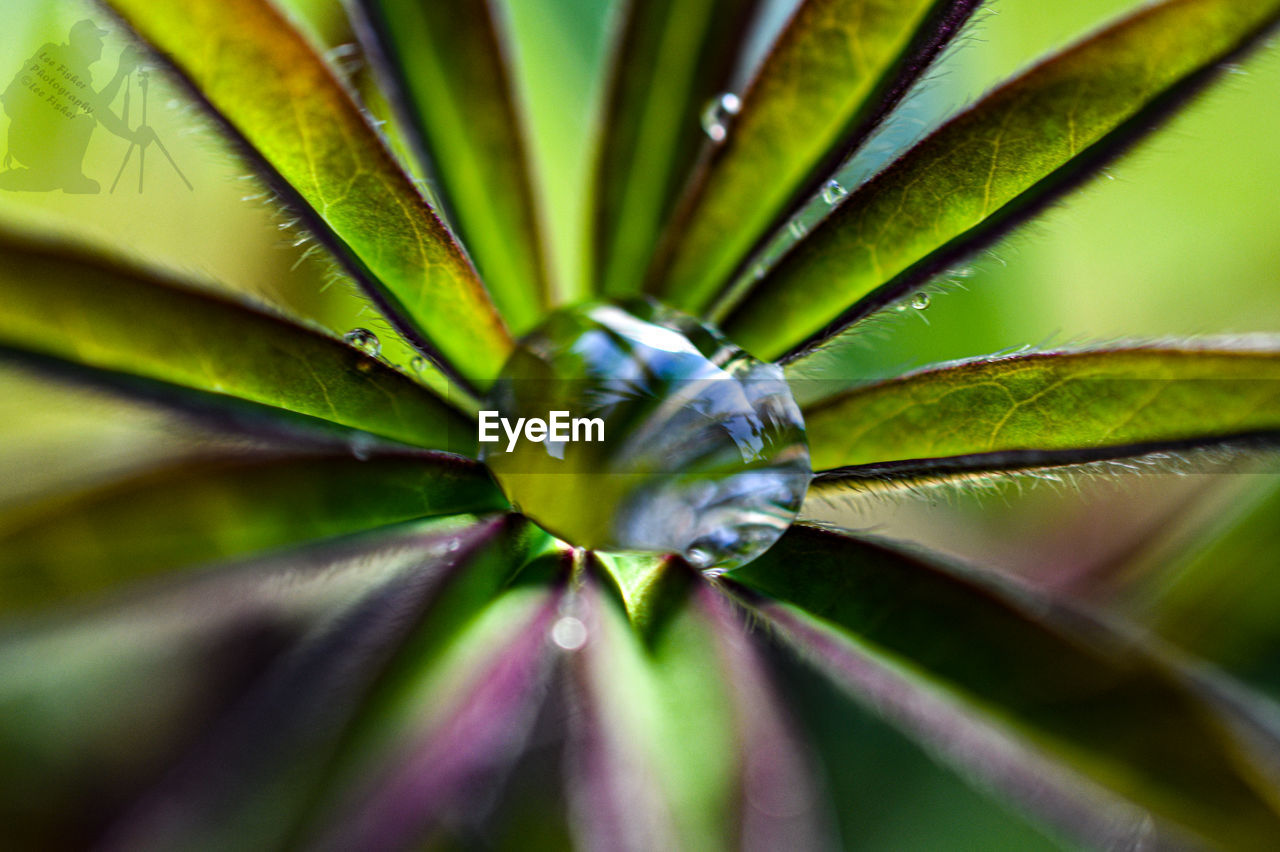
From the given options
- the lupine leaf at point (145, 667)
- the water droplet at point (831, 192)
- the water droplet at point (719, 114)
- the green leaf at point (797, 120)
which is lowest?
the lupine leaf at point (145, 667)

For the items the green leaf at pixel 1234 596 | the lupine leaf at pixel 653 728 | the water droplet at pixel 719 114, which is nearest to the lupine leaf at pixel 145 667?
the lupine leaf at pixel 653 728

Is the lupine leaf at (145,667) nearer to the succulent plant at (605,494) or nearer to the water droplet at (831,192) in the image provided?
the succulent plant at (605,494)

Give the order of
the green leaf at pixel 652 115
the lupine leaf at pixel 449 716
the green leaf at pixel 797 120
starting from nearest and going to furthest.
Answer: the lupine leaf at pixel 449 716, the green leaf at pixel 797 120, the green leaf at pixel 652 115

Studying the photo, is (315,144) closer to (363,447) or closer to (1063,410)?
(363,447)

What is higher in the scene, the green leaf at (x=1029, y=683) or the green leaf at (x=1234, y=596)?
the green leaf at (x=1029, y=683)

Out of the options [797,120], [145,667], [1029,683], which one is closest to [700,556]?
[1029,683]

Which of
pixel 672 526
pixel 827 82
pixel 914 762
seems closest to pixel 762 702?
pixel 672 526
